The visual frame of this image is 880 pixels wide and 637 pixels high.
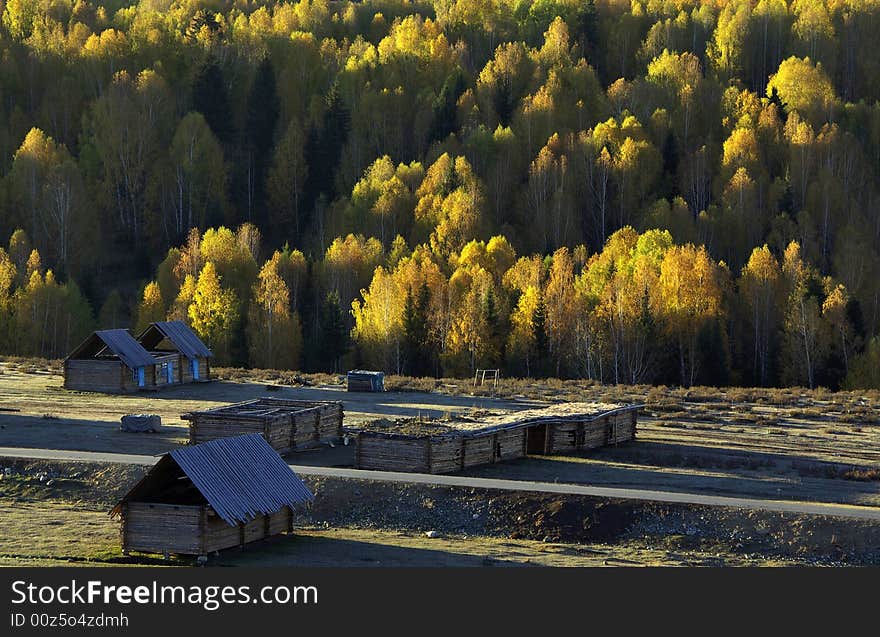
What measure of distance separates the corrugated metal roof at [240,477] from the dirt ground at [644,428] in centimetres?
1022

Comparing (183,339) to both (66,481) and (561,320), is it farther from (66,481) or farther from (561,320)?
(66,481)

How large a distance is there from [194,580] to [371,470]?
48.3 ft

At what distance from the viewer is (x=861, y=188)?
11962cm

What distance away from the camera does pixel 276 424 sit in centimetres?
5294

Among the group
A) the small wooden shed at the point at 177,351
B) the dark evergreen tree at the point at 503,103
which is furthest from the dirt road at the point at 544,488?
the dark evergreen tree at the point at 503,103

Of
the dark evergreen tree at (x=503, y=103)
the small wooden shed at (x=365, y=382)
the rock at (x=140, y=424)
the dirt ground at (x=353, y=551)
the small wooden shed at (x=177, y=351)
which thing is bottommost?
the dirt ground at (x=353, y=551)

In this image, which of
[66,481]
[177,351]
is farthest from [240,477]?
[177,351]

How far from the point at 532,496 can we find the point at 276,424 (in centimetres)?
A: 1277

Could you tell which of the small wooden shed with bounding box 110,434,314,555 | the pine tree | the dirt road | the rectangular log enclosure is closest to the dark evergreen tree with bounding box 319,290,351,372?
the pine tree

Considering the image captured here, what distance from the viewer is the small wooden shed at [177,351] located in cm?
7669

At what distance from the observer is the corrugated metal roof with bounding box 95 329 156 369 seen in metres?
73.2

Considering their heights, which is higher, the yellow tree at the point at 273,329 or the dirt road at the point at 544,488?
the yellow tree at the point at 273,329

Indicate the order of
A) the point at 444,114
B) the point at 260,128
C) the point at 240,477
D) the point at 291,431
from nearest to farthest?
the point at 240,477 < the point at 291,431 < the point at 444,114 < the point at 260,128

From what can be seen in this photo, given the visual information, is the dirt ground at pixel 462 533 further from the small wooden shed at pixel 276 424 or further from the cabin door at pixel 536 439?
the cabin door at pixel 536 439
